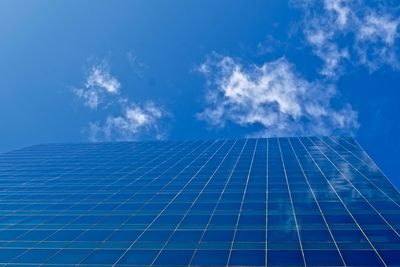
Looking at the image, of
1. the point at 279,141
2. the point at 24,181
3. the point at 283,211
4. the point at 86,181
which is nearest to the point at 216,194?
the point at 283,211

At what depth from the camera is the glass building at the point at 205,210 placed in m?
29.5

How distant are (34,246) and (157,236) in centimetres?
886

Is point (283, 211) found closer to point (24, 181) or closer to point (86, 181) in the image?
point (86, 181)

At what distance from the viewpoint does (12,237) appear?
35438mm

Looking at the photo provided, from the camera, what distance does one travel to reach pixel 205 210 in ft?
125

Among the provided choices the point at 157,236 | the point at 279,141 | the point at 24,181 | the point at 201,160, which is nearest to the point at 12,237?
the point at 157,236

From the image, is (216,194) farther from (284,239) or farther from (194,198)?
(284,239)

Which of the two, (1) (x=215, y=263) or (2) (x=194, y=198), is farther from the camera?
(2) (x=194, y=198)

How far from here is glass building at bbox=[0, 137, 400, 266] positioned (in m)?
29.5

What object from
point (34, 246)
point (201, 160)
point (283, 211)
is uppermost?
point (201, 160)

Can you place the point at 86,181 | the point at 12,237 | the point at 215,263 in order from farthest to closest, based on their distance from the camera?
the point at 86,181, the point at 12,237, the point at 215,263

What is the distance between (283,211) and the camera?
3619cm

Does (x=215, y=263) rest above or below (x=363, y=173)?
below

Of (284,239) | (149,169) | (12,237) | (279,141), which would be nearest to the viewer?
(284,239)
